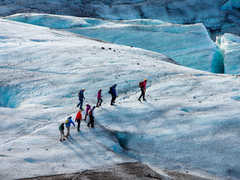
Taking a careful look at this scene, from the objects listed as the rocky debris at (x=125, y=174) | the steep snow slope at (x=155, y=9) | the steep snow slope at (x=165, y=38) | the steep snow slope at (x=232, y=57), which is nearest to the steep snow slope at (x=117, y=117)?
the rocky debris at (x=125, y=174)

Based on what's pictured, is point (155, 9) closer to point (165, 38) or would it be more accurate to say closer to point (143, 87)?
point (165, 38)

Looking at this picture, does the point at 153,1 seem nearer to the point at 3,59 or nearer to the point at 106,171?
the point at 3,59

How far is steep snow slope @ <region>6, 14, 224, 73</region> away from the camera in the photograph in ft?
116

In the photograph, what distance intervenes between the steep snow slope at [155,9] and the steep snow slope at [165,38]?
2603 centimetres

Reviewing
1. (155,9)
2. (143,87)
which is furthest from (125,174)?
(155,9)

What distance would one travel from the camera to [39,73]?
2258 centimetres

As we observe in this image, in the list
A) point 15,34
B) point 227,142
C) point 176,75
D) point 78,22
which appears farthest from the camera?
point 78,22

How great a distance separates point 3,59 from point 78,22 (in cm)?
1820

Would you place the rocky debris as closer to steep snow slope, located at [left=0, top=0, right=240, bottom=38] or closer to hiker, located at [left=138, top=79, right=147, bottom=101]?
hiker, located at [left=138, top=79, right=147, bottom=101]

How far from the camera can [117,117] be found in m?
15.9

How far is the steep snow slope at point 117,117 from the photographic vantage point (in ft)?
42.3

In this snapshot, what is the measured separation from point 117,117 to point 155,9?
58.0m

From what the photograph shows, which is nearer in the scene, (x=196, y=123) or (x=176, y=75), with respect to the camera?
(x=196, y=123)

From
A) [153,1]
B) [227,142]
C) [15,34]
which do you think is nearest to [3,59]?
[15,34]
